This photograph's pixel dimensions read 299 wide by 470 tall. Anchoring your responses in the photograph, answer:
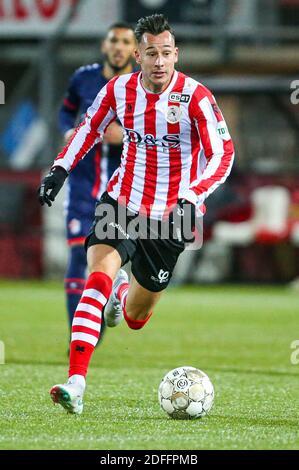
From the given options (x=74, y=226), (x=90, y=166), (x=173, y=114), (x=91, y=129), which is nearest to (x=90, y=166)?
(x=90, y=166)

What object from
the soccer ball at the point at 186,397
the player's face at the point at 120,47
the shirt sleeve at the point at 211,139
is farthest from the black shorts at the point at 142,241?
the player's face at the point at 120,47

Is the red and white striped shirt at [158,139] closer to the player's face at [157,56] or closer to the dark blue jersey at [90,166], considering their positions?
the player's face at [157,56]

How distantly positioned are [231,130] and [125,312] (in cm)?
1031

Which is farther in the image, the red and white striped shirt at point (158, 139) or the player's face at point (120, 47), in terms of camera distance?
the player's face at point (120, 47)

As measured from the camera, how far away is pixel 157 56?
570 centimetres

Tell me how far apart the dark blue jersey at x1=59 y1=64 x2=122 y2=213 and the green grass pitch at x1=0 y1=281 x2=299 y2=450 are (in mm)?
1101

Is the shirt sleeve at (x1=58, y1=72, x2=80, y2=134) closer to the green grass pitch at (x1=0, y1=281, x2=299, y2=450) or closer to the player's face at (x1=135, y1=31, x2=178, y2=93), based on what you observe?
the green grass pitch at (x1=0, y1=281, x2=299, y2=450)

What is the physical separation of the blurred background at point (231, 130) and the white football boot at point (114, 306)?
7.44 meters

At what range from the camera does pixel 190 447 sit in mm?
4387

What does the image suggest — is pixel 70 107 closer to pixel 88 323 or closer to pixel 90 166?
pixel 90 166

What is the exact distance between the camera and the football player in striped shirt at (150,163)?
5.61 metres

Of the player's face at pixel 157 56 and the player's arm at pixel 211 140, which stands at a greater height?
the player's face at pixel 157 56

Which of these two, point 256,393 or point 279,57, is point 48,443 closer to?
point 256,393

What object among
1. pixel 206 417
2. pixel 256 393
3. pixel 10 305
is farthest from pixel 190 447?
pixel 10 305
